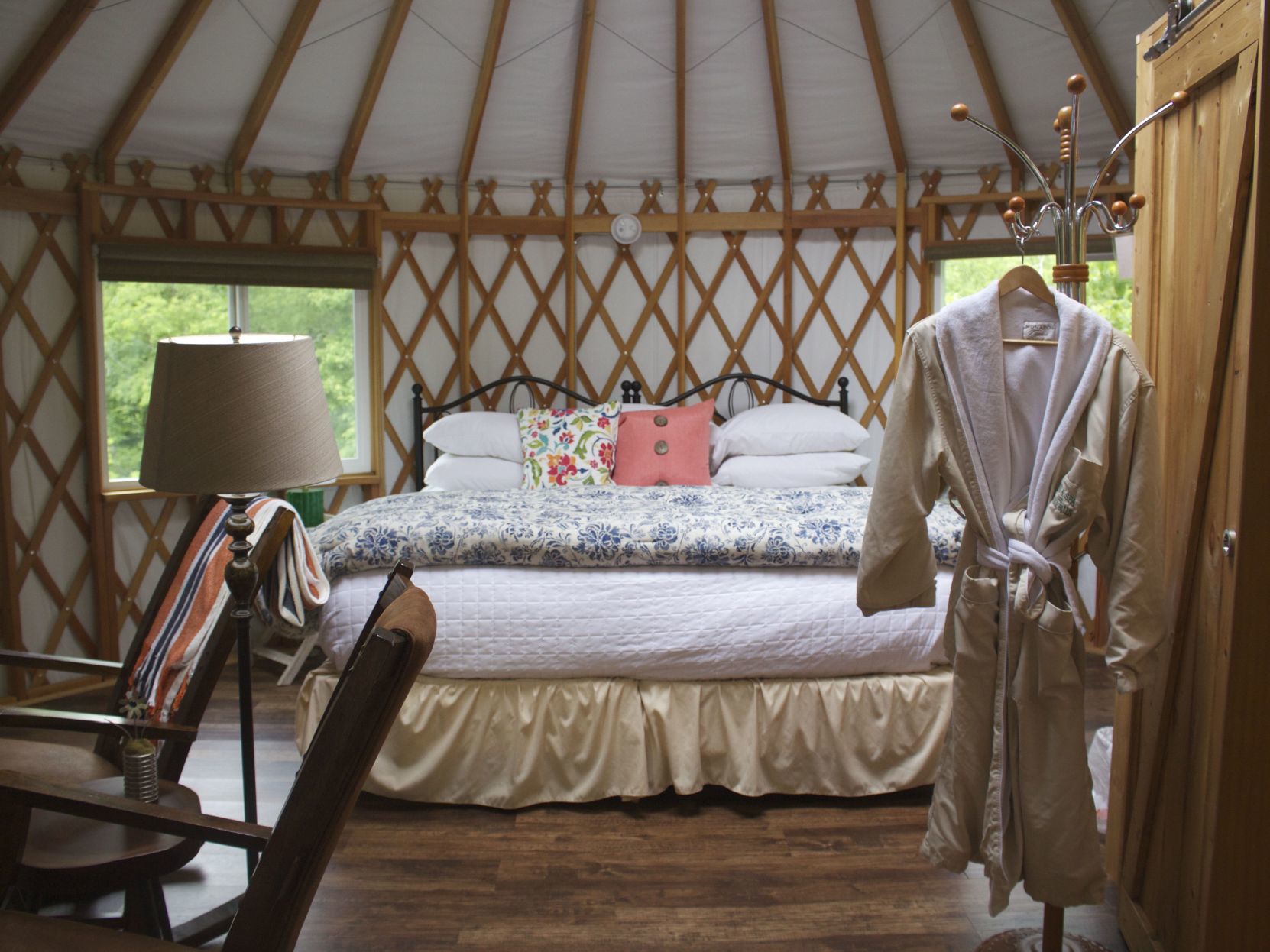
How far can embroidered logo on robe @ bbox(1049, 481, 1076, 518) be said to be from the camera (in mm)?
1784

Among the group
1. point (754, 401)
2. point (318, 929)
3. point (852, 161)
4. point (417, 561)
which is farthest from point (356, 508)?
point (852, 161)

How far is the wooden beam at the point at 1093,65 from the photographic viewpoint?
379 centimetres

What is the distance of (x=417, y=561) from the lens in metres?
2.85

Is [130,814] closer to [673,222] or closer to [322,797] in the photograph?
[322,797]

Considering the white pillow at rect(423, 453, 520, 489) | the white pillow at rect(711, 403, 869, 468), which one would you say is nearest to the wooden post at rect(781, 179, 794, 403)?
the white pillow at rect(711, 403, 869, 468)

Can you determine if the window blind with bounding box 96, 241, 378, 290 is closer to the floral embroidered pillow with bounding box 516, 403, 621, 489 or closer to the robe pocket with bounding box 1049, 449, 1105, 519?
the floral embroidered pillow with bounding box 516, 403, 621, 489

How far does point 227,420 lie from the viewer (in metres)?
1.87

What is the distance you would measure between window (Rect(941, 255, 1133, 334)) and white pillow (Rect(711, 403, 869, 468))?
2.69 feet

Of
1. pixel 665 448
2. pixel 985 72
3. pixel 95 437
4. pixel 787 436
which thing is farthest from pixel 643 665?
pixel 985 72

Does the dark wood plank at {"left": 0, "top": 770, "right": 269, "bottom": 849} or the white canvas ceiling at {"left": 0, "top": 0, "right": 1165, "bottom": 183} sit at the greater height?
the white canvas ceiling at {"left": 0, "top": 0, "right": 1165, "bottom": 183}

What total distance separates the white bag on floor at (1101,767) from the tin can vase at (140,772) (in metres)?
2.25

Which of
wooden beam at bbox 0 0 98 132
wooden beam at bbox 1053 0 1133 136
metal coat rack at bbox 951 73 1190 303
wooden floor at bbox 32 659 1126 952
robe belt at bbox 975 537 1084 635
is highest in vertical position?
wooden beam at bbox 1053 0 1133 136

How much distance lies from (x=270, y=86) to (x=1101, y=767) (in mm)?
3778

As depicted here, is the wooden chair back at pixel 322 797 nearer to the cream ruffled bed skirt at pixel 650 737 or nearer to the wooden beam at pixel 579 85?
the cream ruffled bed skirt at pixel 650 737
